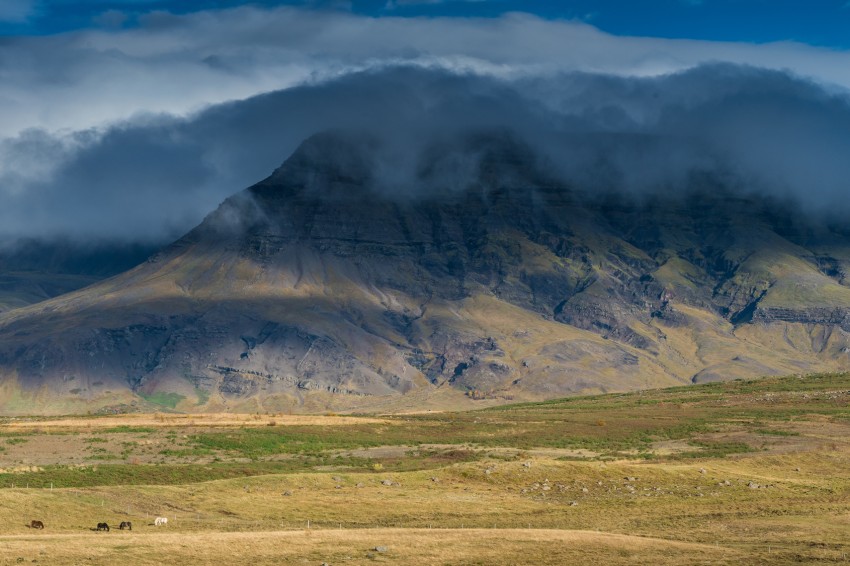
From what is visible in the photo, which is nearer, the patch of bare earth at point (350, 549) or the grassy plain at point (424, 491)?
the patch of bare earth at point (350, 549)

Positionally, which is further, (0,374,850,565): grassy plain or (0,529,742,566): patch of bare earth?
(0,374,850,565): grassy plain

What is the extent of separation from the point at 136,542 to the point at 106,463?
167ft

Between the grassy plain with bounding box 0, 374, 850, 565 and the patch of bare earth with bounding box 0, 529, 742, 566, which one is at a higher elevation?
the patch of bare earth with bounding box 0, 529, 742, 566

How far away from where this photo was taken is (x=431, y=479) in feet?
387

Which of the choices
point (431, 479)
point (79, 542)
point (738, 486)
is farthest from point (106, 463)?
point (738, 486)

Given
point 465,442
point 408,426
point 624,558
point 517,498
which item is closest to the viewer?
point 624,558

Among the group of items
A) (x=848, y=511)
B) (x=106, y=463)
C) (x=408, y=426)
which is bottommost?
(x=408, y=426)

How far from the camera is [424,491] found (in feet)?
367

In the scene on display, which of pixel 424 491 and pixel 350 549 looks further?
pixel 424 491

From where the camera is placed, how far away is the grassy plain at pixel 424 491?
7819cm

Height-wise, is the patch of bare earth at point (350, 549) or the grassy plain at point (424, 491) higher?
the patch of bare earth at point (350, 549)

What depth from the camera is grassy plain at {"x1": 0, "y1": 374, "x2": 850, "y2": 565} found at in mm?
78188

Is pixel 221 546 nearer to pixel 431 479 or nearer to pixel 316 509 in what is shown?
pixel 316 509

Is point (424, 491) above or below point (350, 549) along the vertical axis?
below
